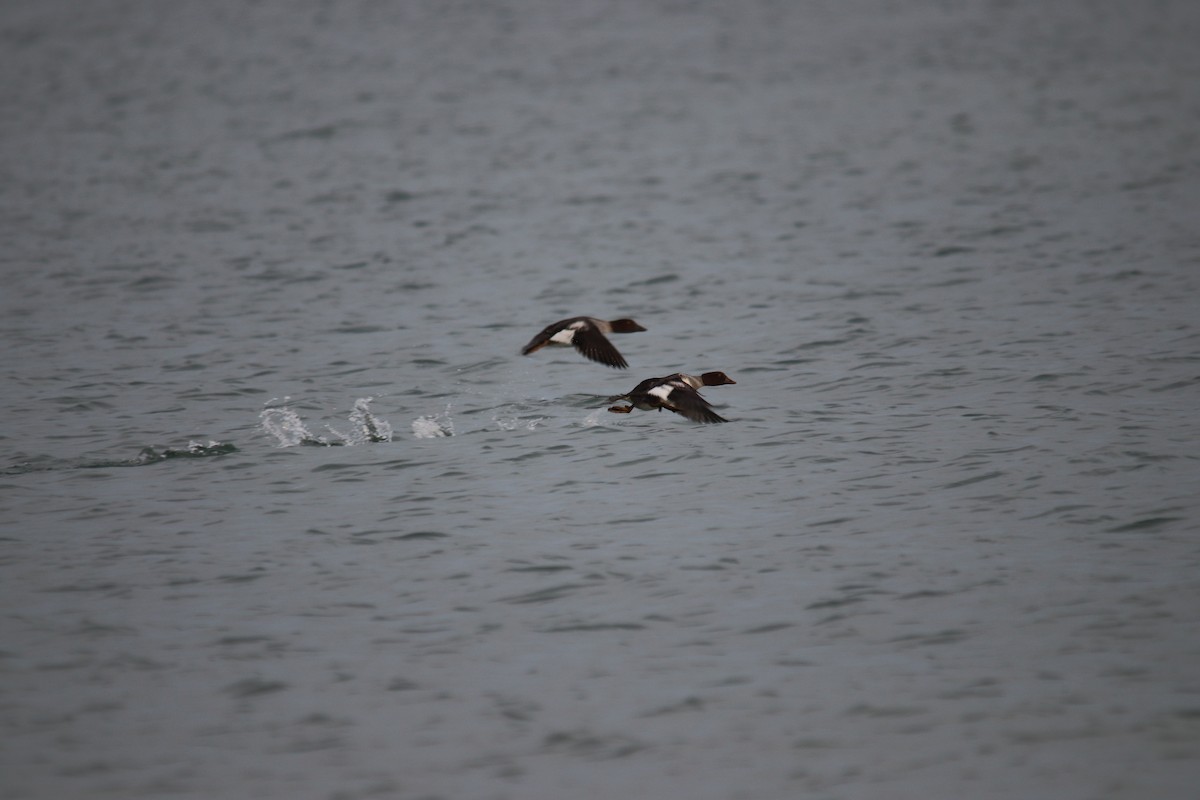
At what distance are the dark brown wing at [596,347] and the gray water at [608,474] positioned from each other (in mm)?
627

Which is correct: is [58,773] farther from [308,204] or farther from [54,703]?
[308,204]

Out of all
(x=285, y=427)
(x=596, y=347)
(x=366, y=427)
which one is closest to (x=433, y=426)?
(x=366, y=427)

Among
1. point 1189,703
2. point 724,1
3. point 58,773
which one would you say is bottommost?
point 1189,703

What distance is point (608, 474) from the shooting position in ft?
38.0

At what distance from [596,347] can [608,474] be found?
68.8 inches

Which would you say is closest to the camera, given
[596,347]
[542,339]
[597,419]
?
[596,347]

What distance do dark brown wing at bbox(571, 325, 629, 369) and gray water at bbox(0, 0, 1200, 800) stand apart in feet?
2.06

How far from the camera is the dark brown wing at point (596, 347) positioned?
12.8 metres

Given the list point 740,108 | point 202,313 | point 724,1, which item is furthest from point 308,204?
point 724,1

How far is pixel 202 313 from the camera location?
17922 millimetres

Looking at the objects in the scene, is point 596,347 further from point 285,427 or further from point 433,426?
point 285,427

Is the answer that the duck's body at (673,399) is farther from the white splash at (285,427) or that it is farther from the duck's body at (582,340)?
the white splash at (285,427)

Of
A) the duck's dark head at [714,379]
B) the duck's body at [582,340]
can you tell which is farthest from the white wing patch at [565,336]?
the duck's dark head at [714,379]

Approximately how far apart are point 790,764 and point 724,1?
52441 mm
